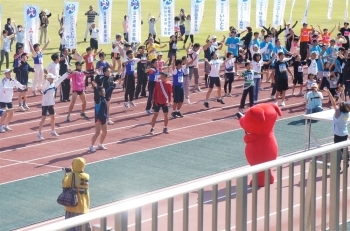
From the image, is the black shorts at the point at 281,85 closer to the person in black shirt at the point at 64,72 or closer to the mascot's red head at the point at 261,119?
the person in black shirt at the point at 64,72

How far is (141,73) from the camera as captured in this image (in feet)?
86.7

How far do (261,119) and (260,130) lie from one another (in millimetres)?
223

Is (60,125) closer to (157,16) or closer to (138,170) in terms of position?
(138,170)

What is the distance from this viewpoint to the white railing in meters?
4.00

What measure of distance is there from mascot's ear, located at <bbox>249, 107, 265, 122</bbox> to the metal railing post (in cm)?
801

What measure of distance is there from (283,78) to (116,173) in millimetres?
9558

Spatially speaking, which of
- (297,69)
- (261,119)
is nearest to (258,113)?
(261,119)

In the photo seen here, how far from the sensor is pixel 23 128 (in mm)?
22172

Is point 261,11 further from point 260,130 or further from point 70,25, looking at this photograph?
point 260,130

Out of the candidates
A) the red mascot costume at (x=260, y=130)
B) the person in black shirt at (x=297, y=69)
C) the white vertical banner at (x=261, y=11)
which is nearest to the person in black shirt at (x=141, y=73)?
the person in black shirt at (x=297, y=69)

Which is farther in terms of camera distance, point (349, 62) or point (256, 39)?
point (256, 39)

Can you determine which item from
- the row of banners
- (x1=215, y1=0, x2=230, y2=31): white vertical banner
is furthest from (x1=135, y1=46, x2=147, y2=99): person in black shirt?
(x1=215, y1=0, x2=230, y2=31): white vertical banner

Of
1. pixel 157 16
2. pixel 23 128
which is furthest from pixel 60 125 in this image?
pixel 157 16

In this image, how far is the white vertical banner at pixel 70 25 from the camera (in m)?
27.7
